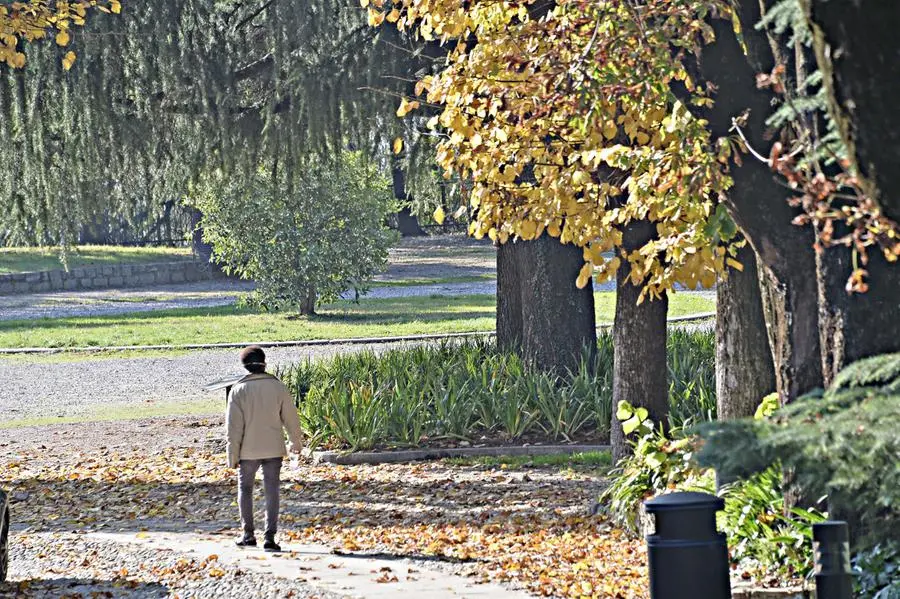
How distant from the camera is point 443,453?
14.2 m

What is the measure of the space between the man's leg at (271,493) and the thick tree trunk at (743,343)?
299 cm

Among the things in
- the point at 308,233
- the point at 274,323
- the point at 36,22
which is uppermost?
the point at 36,22

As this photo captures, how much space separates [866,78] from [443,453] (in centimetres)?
1068

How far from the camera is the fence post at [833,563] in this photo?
5.32 m

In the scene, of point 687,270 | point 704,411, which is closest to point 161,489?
point 704,411

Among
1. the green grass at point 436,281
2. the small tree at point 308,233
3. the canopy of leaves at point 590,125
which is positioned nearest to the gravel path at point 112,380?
the small tree at point 308,233

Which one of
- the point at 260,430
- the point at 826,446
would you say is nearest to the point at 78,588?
the point at 260,430

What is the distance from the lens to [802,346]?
736 centimetres

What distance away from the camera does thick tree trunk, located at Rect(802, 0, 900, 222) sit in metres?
3.75

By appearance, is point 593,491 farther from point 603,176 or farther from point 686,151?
point 686,151

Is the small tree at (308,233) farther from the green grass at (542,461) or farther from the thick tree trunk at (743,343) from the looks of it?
the thick tree trunk at (743,343)

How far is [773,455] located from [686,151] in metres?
3.66

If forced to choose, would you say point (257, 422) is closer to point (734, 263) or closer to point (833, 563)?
point (734, 263)

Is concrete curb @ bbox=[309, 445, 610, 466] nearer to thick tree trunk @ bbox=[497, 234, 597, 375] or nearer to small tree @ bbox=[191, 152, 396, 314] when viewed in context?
thick tree trunk @ bbox=[497, 234, 597, 375]
